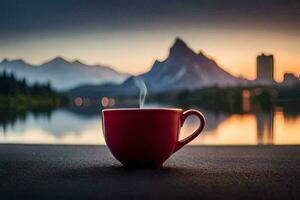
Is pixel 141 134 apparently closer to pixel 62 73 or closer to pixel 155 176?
pixel 155 176

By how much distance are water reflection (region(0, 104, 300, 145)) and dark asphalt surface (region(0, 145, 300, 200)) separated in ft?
0.69

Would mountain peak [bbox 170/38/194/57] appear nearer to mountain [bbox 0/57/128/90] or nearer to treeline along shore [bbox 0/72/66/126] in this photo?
mountain [bbox 0/57/128/90]

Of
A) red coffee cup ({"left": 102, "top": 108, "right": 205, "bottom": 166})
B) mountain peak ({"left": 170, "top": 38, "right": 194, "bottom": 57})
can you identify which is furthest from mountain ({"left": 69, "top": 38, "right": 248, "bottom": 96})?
red coffee cup ({"left": 102, "top": 108, "right": 205, "bottom": 166})

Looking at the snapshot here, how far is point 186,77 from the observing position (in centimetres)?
150

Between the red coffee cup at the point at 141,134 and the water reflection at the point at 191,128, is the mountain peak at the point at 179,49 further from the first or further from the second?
the red coffee cup at the point at 141,134

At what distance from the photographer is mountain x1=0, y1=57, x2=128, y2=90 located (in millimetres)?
1493

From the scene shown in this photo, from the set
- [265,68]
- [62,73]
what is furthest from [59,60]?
[265,68]

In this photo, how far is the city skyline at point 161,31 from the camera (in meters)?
1.49

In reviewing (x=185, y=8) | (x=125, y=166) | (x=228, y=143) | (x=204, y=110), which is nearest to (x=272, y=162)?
(x=125, y=166)

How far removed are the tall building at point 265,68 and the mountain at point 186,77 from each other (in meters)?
0.05

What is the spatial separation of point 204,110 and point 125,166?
2.07ft

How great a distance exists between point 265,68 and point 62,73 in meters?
0.53

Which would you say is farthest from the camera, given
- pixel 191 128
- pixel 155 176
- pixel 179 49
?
pixel 179 49

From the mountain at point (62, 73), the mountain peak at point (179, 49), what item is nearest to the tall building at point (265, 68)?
the mountain peak at point (179, 49)
